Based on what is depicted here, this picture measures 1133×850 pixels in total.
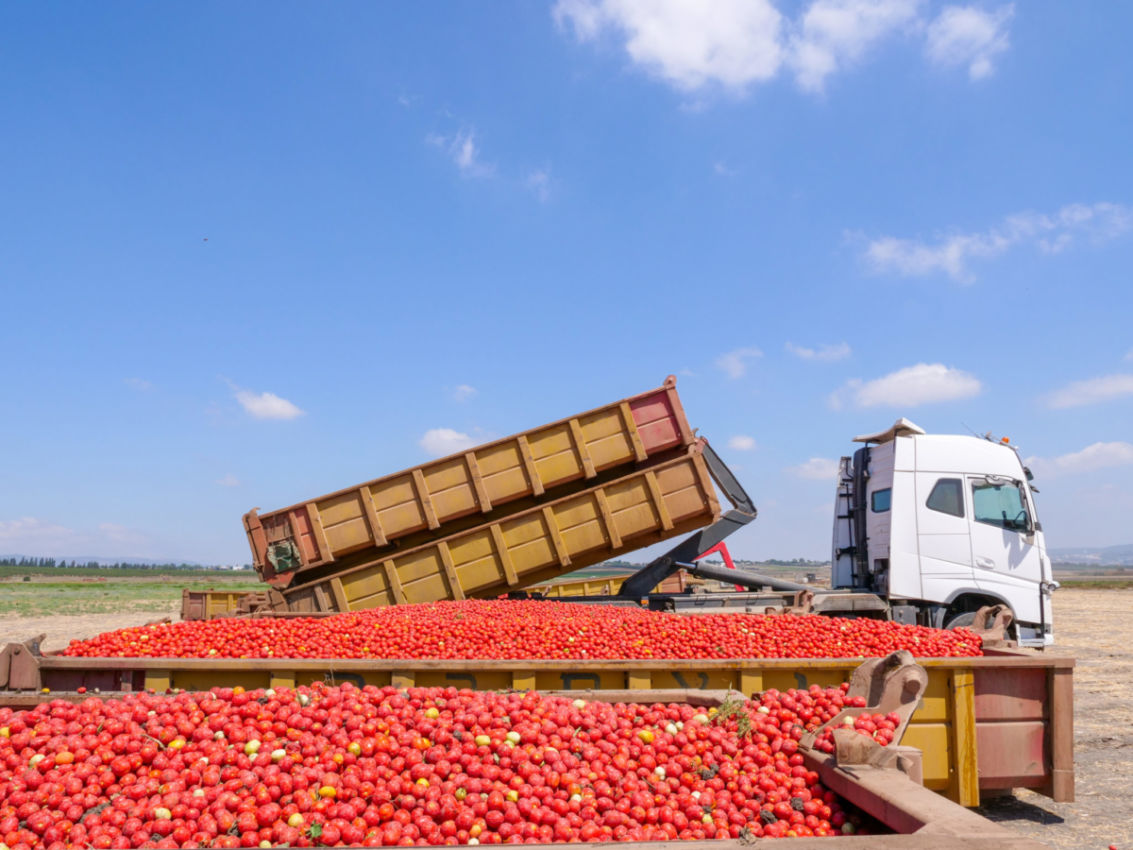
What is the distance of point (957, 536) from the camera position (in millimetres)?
10141

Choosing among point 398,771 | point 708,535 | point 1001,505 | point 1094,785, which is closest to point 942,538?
point 1001,505

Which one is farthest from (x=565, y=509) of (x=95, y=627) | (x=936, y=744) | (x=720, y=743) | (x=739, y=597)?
(x=95, y=627)

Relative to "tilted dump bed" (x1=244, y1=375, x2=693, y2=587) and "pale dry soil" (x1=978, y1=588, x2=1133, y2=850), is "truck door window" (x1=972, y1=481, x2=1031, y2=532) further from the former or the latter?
"tilted dump bed" (x1=244, y1=375, x2=693, y2=587)

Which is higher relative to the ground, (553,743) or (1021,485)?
(1021,485)

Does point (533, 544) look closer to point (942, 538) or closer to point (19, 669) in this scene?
point (942, 538)

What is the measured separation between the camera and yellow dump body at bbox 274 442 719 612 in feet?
31.6

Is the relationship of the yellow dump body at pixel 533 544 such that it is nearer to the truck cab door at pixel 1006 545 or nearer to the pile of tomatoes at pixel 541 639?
the pile of tomatoes at pixel 541 639

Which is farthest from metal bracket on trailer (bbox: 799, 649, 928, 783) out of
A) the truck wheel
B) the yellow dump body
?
the truck wheel

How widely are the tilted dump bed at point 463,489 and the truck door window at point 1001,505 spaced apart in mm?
3992

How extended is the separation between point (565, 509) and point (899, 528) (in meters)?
4.58

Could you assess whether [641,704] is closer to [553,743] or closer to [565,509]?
[553,743]

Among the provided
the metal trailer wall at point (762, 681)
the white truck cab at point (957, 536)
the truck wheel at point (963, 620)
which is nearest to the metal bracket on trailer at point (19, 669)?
the metal trailer wall at point (762, 681)

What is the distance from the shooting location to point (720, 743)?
149 inches

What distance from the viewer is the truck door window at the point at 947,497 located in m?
10.2
